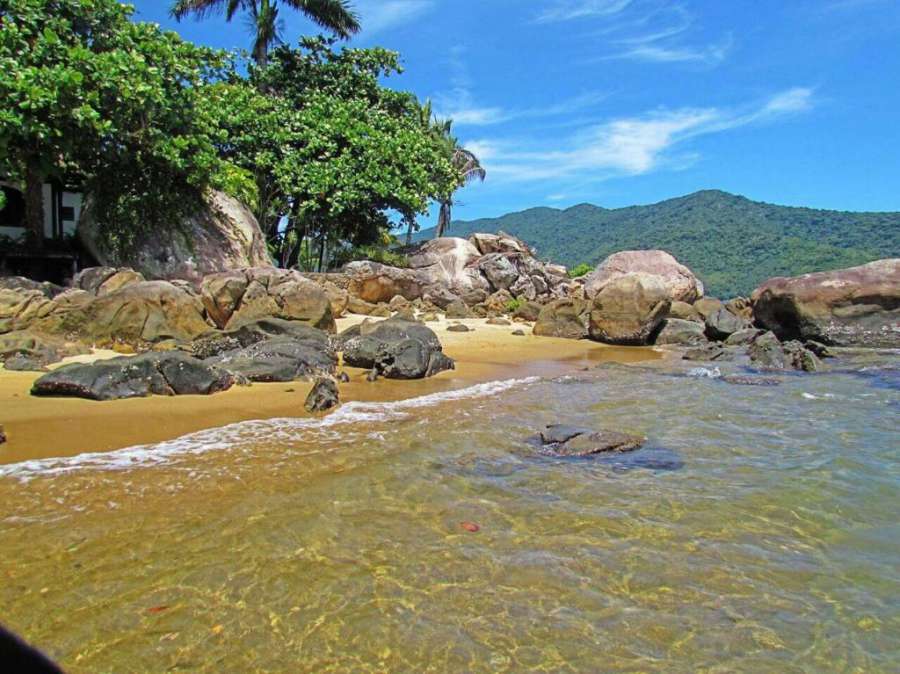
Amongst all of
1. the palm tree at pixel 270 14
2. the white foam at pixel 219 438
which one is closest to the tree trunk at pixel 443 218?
the palm tree at pixel 270 14

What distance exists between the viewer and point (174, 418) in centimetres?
623

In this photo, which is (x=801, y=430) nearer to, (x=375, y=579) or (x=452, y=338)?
(x=375, y=579)

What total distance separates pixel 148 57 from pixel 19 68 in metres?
3.42

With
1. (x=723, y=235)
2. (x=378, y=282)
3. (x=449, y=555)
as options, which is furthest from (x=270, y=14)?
(x=723, y=235)

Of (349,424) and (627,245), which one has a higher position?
(627,245)

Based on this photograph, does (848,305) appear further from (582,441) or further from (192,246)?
(192,246)

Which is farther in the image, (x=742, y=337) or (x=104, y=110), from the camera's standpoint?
(x=742, y=337)

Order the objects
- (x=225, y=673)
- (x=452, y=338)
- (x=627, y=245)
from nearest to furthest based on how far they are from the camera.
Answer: (x=225, y=673)
(x=452, y=338)
(x=627, y=245)

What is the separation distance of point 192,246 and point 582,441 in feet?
45.2

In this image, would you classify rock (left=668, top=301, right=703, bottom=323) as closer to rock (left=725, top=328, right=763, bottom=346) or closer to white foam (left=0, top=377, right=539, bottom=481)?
rock (left=725, top=328, right=763, bottom=346)

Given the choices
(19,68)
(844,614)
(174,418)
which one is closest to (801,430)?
(844,614)

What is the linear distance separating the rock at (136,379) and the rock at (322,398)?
1336mm

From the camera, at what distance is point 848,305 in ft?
46.6

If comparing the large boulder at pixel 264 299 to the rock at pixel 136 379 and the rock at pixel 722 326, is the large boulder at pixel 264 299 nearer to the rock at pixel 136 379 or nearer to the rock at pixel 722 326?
the rock at pixel 136 379
